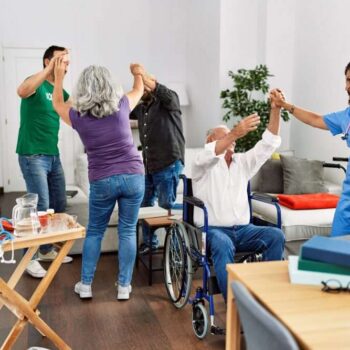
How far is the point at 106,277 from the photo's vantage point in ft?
11.0

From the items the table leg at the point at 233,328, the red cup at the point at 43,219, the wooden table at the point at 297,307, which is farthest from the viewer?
the red cup at the point at 43,219

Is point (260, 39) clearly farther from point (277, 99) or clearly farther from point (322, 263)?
point (322, 263)

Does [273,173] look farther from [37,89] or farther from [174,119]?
[37,89]

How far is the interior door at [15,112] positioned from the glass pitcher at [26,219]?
14.9 ft

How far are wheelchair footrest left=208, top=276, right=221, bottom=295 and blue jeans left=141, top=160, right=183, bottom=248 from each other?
3.41ft

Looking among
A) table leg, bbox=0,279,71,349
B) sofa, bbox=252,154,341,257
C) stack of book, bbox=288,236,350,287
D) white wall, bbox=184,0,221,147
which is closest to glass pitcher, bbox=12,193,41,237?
table leg, bbox=0,279,71,349

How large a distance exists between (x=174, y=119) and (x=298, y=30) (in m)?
2.80

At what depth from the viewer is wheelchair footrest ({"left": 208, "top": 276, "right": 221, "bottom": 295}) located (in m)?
2.39

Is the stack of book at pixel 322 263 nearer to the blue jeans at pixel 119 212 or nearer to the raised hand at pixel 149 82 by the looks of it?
the blue jeans at pixel 119 212

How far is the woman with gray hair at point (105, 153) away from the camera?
103 inches

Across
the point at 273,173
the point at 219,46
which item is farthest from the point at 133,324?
the point at 219,46

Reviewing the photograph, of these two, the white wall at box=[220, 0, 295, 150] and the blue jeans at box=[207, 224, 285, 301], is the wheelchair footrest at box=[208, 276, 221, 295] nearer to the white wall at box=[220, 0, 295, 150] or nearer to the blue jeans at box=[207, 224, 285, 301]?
the blue jeans at box=[207, 224, 285, 301]

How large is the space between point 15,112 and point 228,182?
181 inches

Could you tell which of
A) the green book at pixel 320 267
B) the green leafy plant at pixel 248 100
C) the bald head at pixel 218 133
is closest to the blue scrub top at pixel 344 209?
the bald head at pixel 218 133
